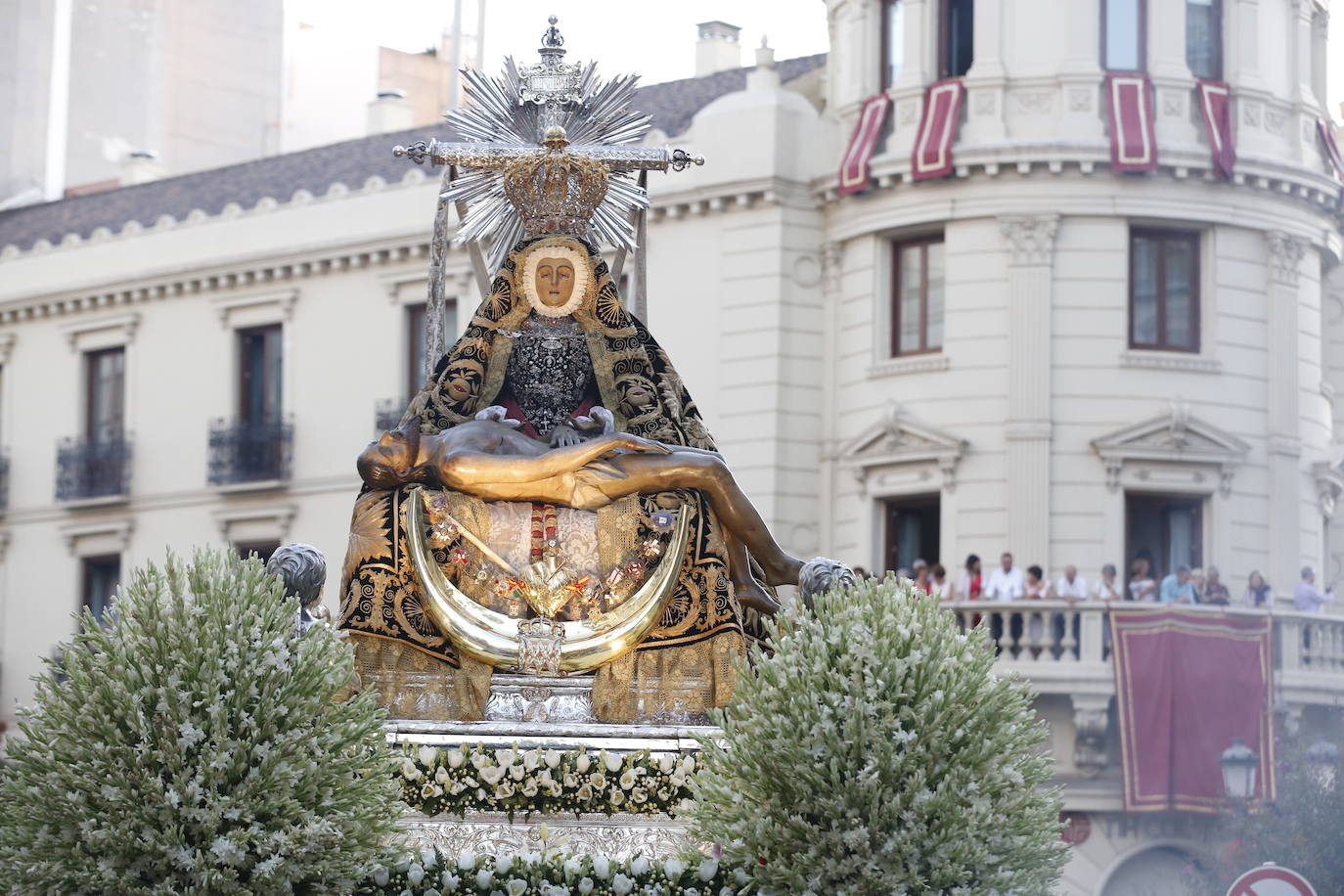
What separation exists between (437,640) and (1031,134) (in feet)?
66.6

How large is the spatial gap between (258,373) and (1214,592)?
15.9 metres

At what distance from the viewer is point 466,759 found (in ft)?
42.6

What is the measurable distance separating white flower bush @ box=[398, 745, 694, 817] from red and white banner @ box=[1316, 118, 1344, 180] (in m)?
23.2

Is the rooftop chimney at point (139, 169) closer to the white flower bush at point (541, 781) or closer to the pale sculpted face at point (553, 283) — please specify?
the pale sculpted face at point (553, 283)

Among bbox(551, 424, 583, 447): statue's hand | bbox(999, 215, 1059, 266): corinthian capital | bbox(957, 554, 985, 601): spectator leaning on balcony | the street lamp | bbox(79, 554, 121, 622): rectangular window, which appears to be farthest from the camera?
bbox(79, 554, 121, 622): rectangular window

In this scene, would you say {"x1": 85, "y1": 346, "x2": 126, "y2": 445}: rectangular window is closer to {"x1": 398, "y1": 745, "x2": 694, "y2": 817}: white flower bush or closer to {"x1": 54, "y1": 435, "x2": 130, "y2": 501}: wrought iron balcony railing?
{"x1": 54, "y1": 435, "x2": 130, "y2": 501}: wrought iron balcony railing

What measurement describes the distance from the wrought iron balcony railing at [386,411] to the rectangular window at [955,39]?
946cm

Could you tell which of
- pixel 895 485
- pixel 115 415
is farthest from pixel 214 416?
pixel 895 485

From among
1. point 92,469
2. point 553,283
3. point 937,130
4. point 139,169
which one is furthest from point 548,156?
point 139,169

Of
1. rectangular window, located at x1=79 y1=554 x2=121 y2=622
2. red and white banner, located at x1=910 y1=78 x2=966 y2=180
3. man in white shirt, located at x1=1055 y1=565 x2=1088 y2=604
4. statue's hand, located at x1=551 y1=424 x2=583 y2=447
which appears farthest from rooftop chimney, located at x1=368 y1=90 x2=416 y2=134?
statue's hand, located at x1=551 y1=424 x2=583 y2=447

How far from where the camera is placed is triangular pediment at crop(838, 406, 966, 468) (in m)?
32.8

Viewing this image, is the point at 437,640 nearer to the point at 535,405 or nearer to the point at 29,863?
the point at 535,405

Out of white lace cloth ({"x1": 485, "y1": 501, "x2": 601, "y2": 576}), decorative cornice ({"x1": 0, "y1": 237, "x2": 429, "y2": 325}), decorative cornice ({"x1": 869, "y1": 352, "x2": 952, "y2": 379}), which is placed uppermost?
decorative cornice ({"x1": 0, "y1": 237, "x2": 429, "y2": 325})

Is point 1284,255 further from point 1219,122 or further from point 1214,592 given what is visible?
point 1214,592
